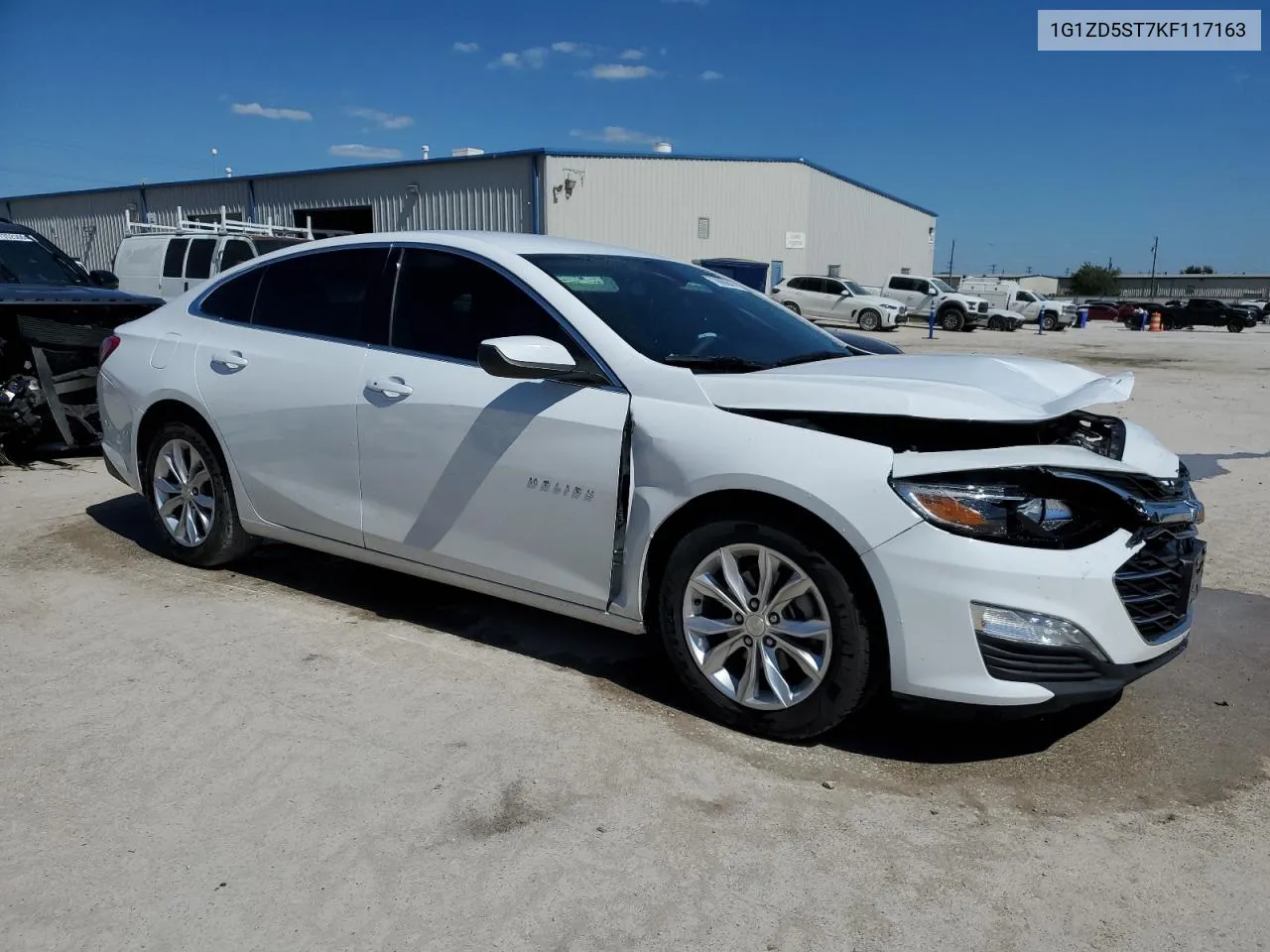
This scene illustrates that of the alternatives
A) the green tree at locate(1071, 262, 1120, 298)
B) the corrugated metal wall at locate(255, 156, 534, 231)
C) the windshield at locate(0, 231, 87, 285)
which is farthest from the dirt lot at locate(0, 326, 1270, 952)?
the green tree at locate(1071, 262, 1120, 298)

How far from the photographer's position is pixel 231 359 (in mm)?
4707

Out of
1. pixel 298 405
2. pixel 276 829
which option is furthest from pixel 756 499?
pixel 298 405

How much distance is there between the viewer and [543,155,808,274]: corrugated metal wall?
2936cm

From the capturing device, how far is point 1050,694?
118 inches

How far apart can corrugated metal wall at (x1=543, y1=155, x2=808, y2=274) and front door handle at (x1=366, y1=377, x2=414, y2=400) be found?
24.9m

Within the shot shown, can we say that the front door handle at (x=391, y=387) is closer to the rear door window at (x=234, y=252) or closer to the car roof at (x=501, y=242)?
the car roof at (x=501, y=242)

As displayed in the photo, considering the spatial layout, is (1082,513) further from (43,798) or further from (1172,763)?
(43,798)

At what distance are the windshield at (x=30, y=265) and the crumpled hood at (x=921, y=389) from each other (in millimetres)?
7432

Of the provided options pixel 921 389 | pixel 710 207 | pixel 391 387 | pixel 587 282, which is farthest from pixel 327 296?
pixel 710 207

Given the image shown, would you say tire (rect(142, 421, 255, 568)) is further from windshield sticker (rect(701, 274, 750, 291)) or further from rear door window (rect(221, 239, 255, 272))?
rear door window (rect(221, 239, 255, 272))

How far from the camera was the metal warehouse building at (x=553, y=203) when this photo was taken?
29406 mm

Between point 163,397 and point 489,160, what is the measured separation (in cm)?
2608

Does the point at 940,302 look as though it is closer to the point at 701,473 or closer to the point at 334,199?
the point at 334,199

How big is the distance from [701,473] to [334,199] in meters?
32.8
